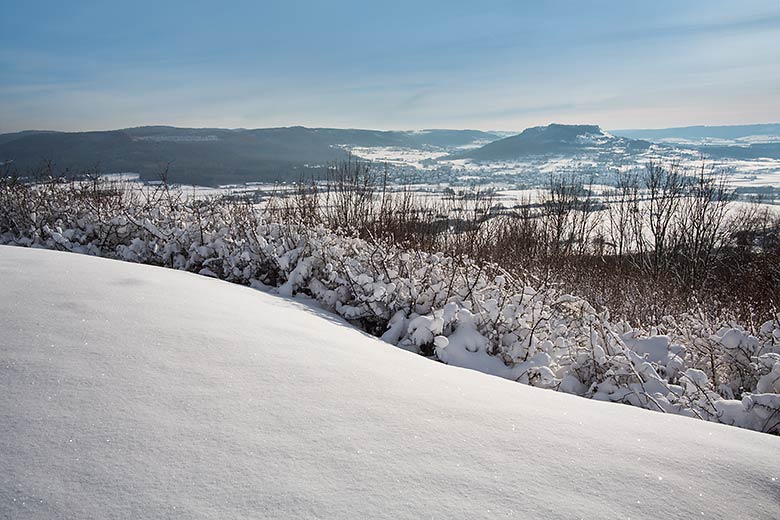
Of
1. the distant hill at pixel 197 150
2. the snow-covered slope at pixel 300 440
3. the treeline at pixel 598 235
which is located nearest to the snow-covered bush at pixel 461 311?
the treeline at pixel 598 235

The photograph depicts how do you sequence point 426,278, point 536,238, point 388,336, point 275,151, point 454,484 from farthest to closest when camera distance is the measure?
point 275,151, point 536,238, point 426,278, point 388,336, point 454,484

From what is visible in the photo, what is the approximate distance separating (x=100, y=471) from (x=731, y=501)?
210 cm

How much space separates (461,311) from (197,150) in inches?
6063

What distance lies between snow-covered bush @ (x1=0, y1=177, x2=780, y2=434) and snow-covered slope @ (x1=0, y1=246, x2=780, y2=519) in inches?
43.3


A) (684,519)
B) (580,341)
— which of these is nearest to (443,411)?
(684,519)

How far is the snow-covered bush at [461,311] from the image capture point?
12.3 ft

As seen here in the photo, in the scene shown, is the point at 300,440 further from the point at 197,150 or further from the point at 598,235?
the point at 197,150

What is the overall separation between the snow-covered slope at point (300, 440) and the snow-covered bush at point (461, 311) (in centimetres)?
110

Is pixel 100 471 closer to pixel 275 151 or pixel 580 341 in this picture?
pixel 580 341

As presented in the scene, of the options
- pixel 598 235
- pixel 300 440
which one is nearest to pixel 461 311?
pixel 300 440

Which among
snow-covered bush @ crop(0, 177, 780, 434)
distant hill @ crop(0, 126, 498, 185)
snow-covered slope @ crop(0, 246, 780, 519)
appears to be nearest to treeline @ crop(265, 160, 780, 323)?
snow-covered bush @ crop(0, 177, 780, 434)

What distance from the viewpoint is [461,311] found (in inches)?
175

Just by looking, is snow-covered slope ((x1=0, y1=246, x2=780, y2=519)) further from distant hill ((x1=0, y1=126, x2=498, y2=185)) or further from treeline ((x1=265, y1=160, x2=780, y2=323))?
distant hill ((x1=0, y1=126, x2=498, y2=185))

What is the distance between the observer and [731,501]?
1676 mm
